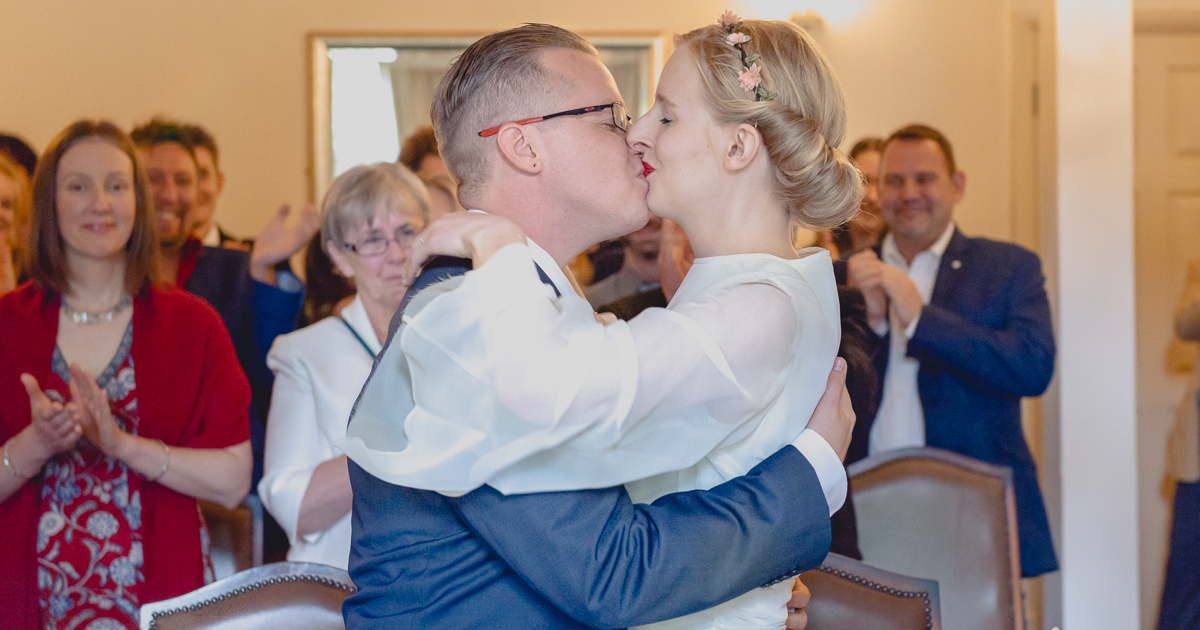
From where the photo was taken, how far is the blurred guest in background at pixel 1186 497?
3844mm

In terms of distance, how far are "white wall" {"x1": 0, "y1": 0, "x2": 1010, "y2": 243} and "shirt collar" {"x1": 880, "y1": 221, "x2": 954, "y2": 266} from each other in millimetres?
1486

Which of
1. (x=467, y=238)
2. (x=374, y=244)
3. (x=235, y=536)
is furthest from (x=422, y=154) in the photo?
(x=467, y=238)

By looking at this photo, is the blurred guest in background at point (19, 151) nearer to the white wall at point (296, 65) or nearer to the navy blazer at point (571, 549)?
the white wall at point (296, 65)

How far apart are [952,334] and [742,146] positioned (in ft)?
6.08

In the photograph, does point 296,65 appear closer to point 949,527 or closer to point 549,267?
point 949,527

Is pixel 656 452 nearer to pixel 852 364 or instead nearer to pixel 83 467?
pixel 852 364

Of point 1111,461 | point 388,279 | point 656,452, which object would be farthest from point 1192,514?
point 656,452

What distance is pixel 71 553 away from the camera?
2.17 meters

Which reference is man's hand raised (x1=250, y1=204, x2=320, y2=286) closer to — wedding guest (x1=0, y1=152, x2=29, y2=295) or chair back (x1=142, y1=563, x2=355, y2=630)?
wedding guest (x1=0, y1=152, x2=29, y2=295)

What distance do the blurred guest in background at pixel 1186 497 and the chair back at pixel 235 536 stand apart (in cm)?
336

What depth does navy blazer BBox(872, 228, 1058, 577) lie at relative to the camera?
9.84 ft

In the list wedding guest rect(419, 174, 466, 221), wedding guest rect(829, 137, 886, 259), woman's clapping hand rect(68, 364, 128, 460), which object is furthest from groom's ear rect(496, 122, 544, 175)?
wedding guest rect(829, 137, 886, 259)

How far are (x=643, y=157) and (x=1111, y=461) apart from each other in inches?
93.2

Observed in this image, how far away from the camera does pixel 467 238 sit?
1136 millimetres
